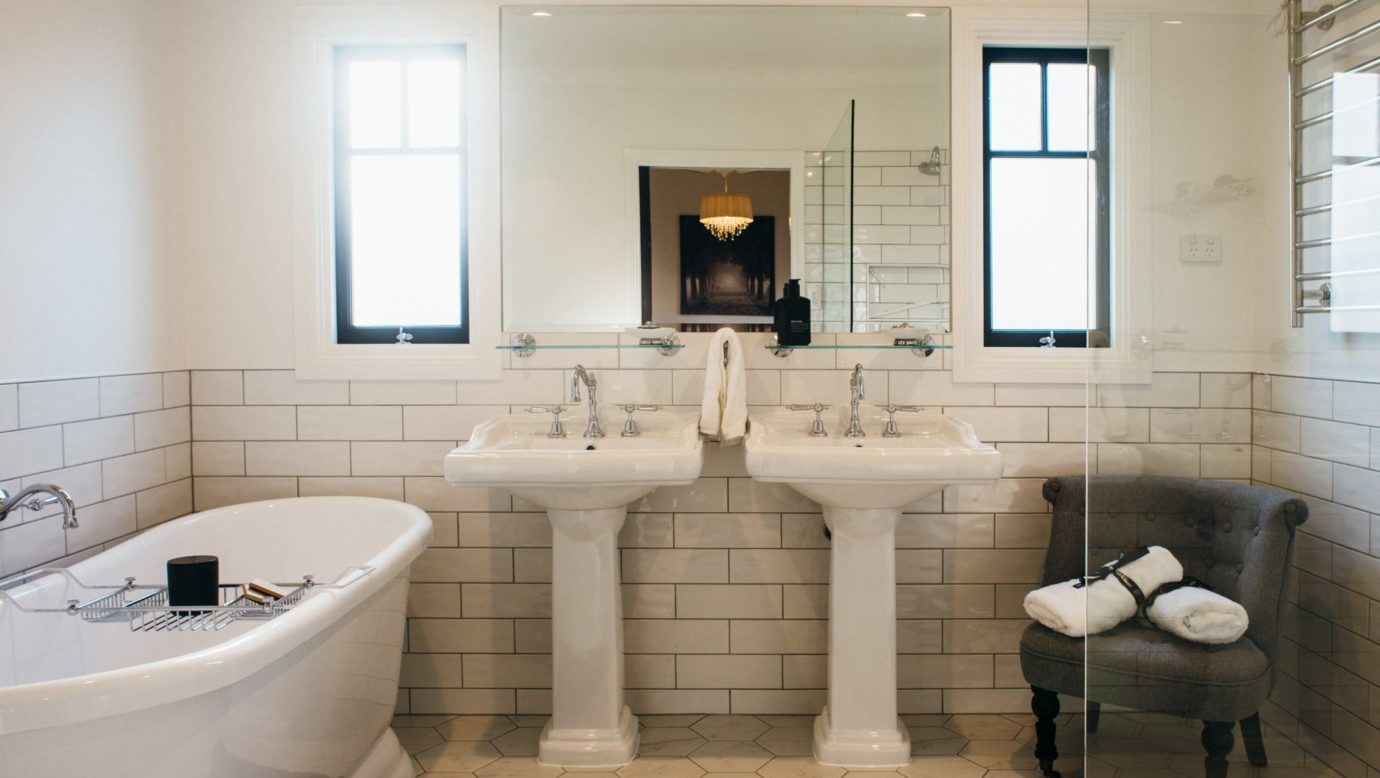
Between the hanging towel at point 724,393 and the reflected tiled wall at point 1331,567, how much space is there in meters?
1.47

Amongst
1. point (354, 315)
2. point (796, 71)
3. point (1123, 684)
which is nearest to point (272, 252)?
point (354, 315)

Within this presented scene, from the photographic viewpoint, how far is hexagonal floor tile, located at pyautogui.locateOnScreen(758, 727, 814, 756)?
A: 8.69ft

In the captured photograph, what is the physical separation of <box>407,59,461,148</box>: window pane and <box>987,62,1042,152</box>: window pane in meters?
1.73

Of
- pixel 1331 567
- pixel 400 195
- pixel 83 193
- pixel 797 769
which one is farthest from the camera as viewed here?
pixel 400 195

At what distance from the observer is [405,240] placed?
297cm

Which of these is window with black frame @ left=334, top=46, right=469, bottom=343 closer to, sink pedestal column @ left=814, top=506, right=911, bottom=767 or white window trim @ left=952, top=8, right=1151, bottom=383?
sink pedestal column @ left=814, top=506, right=911, bottom=767

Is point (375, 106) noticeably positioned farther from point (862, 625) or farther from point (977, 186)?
point (862, 625)

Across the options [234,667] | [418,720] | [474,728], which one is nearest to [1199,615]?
[234,667]

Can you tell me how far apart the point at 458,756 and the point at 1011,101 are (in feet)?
8.71

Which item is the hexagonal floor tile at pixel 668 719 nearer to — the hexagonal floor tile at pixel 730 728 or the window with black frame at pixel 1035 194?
the hexagonal floor tile at pixel 730 728

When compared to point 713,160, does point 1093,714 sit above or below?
below

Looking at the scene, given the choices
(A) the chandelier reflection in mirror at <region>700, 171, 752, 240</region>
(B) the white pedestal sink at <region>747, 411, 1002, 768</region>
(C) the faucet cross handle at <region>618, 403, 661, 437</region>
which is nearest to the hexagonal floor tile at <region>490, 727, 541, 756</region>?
(B) the white pedestal sink at <region>747, 411, 1002, 768</region>

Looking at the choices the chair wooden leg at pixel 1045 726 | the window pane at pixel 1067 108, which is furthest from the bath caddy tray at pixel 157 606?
the window pane at pixel 1067 108

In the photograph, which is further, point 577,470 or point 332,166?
point 332,166
